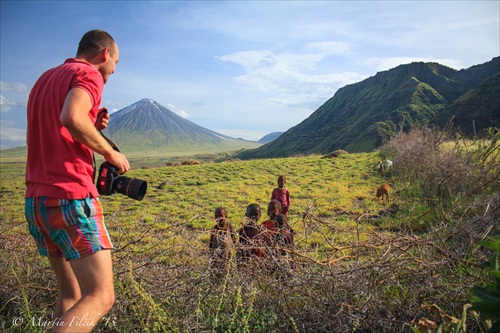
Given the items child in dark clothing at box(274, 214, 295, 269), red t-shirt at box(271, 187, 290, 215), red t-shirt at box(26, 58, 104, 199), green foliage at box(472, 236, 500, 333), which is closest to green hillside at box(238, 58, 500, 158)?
red t-shirt at box(271, 187, 290, 215)

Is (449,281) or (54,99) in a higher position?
(54,99)

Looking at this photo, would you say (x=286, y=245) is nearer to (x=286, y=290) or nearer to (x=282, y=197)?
(x=286, y=290)

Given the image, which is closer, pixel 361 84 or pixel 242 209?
pixel 242 209

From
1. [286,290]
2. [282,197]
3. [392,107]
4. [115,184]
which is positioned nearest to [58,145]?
[115,184]

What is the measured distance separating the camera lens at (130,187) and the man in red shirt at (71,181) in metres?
0.13

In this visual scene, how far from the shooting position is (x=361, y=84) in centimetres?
14112

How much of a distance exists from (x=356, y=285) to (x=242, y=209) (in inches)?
272

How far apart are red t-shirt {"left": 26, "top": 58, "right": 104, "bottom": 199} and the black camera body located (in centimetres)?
11

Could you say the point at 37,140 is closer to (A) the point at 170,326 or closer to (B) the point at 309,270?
Answer: (A) the point at 170,326

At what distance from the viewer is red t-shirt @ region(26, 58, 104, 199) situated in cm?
171

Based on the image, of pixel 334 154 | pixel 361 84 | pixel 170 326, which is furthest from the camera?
pixel 361 84

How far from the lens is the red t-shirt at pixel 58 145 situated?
5.60 ft

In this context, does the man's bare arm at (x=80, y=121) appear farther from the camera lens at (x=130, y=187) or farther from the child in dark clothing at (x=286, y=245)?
the child in dark clothing at (x=286, y=245)

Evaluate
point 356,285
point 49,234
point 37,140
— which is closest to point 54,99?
point 37,140
